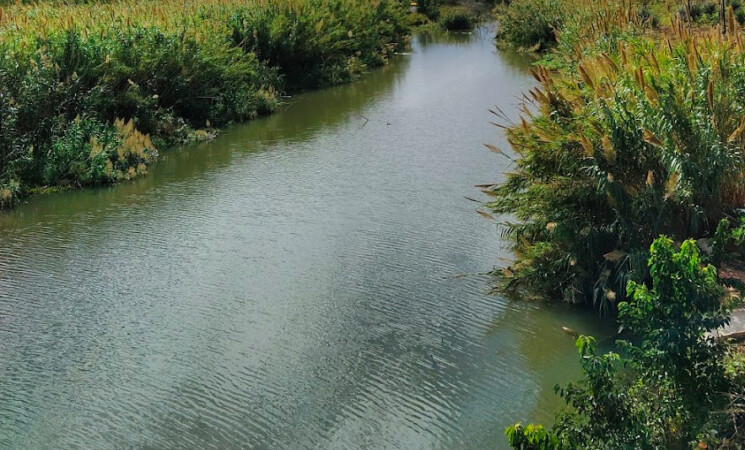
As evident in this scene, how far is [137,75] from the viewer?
17797mm

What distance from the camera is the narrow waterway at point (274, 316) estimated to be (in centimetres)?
729

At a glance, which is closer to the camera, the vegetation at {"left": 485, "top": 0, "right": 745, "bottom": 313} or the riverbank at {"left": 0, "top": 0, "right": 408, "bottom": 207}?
the vegetation at {"left": 485, "top": 0, "right": 745, "bottom": 313}

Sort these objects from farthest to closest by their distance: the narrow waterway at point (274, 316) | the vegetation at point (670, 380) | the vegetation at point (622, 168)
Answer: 1. the vegetation at point (622, 168)
2. the narrow waterway at point (274, 316)
3. the vegetation at point (670, 380)

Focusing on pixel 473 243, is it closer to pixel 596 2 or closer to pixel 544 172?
pixel 544 172

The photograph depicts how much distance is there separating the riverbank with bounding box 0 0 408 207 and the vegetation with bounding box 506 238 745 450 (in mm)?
10744

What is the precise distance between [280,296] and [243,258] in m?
1.40

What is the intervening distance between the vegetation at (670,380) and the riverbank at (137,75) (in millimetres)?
10744

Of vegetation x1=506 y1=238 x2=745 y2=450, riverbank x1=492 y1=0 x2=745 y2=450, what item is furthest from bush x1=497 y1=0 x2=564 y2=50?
vegetation x1=506 y1=238 x2=745 y2=450

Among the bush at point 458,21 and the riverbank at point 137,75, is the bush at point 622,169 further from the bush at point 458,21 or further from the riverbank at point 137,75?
the bush at point 458,21

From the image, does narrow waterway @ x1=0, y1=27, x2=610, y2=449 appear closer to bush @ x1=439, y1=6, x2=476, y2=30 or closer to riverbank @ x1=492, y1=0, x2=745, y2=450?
riverbank @ x1=492, y1=0, x2=745, y2=450

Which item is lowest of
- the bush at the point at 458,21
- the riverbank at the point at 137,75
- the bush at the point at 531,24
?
the bush at the point at 458,21

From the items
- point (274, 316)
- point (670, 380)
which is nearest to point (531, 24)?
point (274, 316)

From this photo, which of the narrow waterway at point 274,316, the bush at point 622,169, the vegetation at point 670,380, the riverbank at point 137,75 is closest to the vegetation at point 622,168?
the bush at point 622,169

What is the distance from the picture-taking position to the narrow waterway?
23.9 feet
